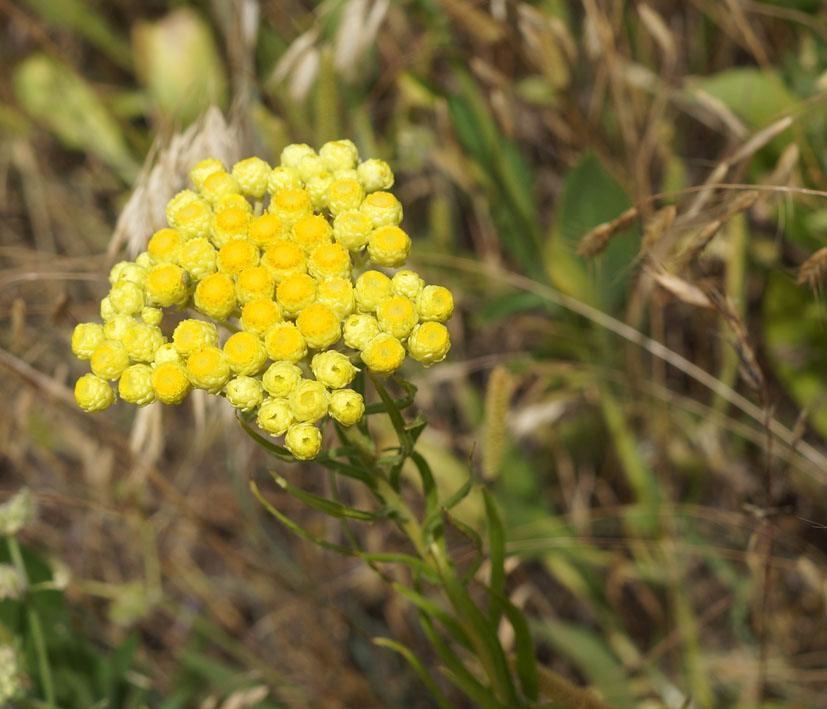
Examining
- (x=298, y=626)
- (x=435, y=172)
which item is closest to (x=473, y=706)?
(x=298, y=626)

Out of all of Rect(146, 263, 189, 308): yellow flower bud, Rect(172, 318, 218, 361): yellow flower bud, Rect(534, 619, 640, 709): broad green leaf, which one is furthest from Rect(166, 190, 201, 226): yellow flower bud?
Rect(534, 619, 640, 709): broad green leaf

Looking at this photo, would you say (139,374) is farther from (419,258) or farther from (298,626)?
(298,626)

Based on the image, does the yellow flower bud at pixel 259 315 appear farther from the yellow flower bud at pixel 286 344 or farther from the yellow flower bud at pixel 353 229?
the yellow flower bud at pixel 353 229

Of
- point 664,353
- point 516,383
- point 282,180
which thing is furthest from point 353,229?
point 516,383

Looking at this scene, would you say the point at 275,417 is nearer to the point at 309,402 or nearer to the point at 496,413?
the point at 309,402

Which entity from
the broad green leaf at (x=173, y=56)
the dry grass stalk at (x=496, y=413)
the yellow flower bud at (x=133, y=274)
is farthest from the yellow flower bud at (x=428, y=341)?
the broad green leaf at (x=173, y=56)
